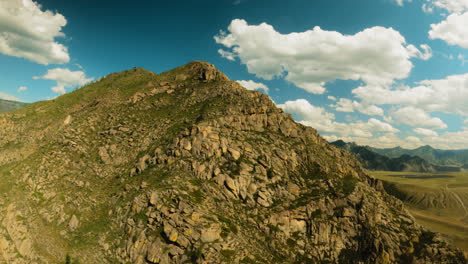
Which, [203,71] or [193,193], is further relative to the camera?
[203,71]

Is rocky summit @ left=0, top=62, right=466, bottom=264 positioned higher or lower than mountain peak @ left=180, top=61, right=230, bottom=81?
lower

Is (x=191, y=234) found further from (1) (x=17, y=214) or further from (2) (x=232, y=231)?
(1) (x=17, y=214)

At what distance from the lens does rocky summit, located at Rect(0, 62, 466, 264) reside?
134ft

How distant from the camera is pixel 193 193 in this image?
4619cm

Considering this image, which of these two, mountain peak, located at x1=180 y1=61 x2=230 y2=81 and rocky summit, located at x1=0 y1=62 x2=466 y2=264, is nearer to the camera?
rocky summit, located at x1=0 y1=62 x2=466 y2=264

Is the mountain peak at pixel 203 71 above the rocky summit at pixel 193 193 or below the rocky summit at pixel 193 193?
above

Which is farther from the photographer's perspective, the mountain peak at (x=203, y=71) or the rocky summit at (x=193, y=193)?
the mountain peak at (x=203, y=71)

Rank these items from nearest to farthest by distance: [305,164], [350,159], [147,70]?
[305,164] → [350,159] → [147,70]

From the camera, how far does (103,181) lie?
5538cm

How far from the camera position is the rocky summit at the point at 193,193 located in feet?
134

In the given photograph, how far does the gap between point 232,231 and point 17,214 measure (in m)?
46.9

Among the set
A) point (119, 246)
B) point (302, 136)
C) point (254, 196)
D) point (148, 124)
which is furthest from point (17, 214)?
point (302, 136)

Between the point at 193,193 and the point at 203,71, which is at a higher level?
the point at 203,71

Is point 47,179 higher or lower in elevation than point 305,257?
higher
